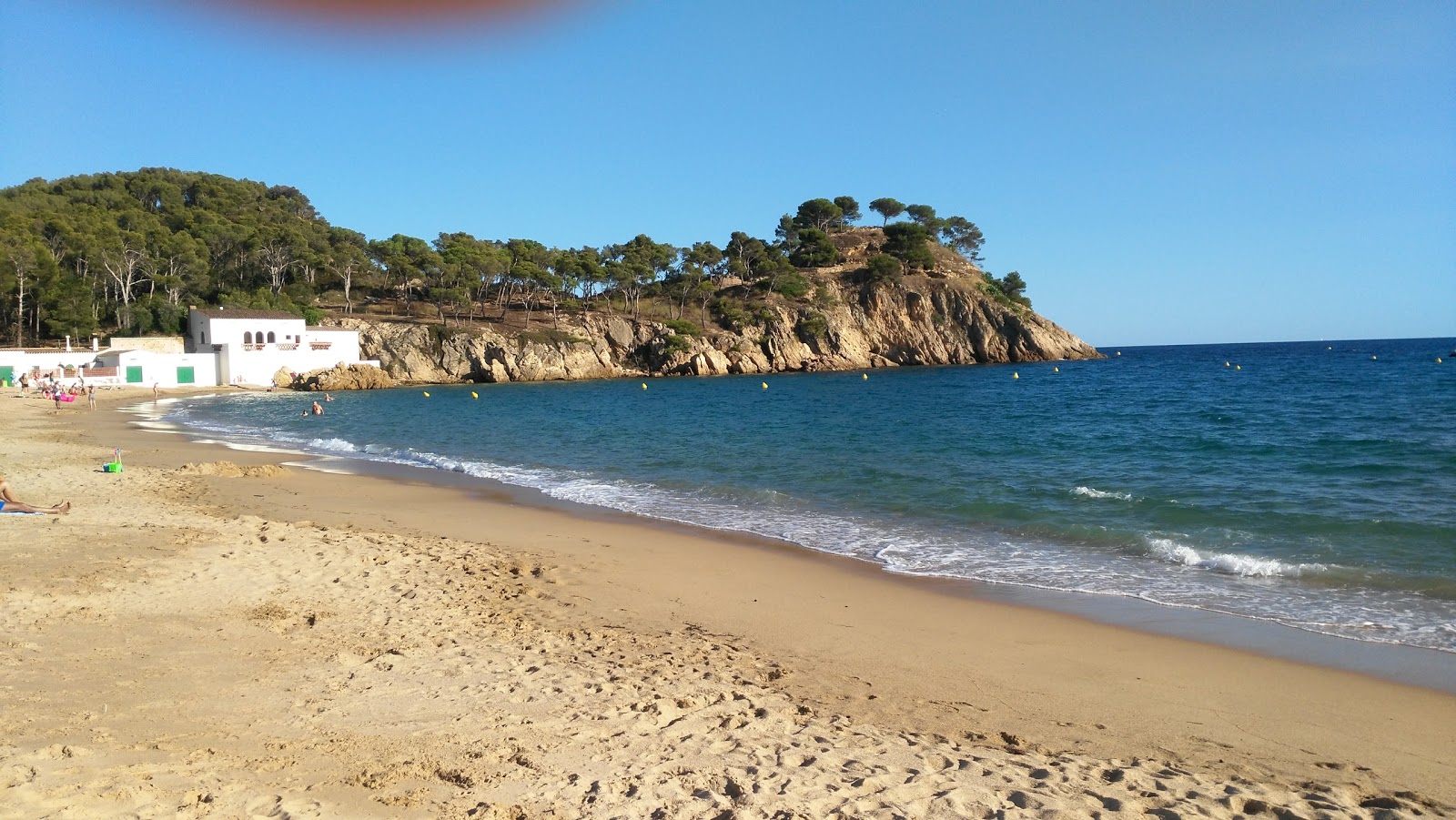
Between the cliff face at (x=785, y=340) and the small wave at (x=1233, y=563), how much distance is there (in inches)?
2717

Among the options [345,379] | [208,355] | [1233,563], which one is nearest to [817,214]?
[345,379]

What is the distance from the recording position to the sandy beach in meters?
4.48

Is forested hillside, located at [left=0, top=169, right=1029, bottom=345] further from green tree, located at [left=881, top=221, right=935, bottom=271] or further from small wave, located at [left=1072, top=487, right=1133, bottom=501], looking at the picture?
small wave, located at [left=1072, top=487, right=1133, bottom=501]

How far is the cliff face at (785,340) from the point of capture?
75250 mm

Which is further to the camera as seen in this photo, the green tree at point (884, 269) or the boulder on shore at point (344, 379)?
the green tree at point (884, 269)

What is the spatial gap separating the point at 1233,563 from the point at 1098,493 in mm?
5162

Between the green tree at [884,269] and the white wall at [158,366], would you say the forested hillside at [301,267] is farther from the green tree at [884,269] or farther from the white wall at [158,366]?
the white wall at [158,366]

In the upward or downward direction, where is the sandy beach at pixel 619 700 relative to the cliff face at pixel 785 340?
downward

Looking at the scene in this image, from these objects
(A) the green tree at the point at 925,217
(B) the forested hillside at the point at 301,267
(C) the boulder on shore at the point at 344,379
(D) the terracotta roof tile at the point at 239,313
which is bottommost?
(C) the boulder on shore at the point at 344,379

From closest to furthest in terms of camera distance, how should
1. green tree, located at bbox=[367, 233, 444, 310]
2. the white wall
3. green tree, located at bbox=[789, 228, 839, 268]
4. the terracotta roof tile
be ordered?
the white wall < the terracotta roof tile < green tree, located at bbox=[367, 233, 444, 310] < green tree, located at bbox=[789, 228, 839, 268]

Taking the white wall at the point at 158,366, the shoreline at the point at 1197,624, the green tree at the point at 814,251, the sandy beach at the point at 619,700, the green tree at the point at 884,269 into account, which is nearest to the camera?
the sandy beach at the point at 619,700

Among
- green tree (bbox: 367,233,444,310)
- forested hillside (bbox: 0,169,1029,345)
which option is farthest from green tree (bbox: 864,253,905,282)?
green tree (bbox: 367,233,444,310)

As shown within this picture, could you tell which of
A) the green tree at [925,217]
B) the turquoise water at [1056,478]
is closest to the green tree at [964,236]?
the green tree at [925,217]

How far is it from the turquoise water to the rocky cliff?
3119 centimetres
